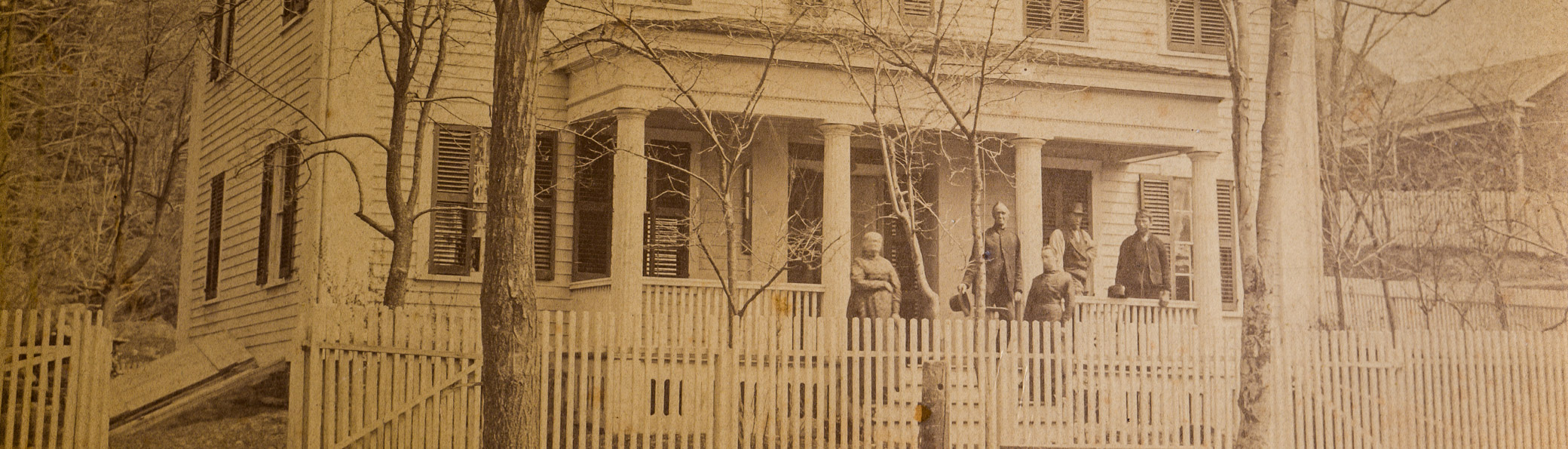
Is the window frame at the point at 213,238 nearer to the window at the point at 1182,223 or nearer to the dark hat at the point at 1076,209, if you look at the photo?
the dark hat at the point at 1076,209

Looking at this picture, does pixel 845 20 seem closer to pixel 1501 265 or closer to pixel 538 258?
pixel 538 258

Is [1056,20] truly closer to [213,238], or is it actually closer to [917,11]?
[917,11]

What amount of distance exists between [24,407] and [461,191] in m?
2.20

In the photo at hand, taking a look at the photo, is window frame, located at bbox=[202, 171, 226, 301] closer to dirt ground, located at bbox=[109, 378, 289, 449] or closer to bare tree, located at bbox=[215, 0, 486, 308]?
bare tree, located at bbox=[215, 0, 486, 308]

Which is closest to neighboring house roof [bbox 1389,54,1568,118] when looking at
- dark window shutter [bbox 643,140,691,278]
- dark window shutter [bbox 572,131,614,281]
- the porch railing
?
the porch railing

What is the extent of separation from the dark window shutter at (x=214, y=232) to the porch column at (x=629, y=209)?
80.6 inches

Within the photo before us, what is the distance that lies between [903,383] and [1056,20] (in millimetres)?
2710

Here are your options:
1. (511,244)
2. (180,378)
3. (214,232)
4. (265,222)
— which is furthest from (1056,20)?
(180,378)

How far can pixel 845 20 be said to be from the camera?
6.98 meters

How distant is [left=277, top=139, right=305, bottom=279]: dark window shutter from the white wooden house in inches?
0.5

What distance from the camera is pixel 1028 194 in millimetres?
7277

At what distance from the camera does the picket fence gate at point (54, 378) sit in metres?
4.75

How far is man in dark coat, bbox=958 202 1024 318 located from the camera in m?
6.71

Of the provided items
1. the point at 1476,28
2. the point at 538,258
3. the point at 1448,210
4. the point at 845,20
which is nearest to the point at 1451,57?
the point at 1476,28
